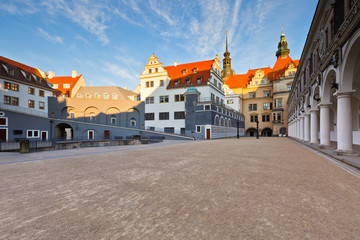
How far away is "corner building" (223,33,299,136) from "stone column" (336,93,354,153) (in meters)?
39.6

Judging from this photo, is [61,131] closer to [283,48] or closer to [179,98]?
[179,98]

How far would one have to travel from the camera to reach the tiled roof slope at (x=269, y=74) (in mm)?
52812

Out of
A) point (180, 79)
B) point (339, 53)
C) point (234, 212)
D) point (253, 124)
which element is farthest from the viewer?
point (253, 124)

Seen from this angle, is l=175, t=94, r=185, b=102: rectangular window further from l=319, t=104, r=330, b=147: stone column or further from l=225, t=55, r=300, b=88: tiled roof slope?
l=225, t=55, r=300, b=88: tiled roof slope

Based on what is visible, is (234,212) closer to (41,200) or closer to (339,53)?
(41,200)

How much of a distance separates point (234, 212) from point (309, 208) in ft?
5.04

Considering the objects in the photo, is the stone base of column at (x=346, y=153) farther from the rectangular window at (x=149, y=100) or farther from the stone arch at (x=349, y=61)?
the rectangular window at (x=149, y=100)

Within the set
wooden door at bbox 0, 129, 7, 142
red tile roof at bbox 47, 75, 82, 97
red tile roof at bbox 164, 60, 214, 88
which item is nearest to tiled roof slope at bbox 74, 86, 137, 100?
red tile roof at bbox 47, 75, 82, 97

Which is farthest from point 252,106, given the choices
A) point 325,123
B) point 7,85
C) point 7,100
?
point 7,85

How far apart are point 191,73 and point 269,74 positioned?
31.4 meters

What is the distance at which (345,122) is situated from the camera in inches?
358

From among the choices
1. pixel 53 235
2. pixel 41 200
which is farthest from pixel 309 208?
pixel 41 200

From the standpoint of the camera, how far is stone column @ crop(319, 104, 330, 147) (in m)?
12.5

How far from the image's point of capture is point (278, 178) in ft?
17.9
